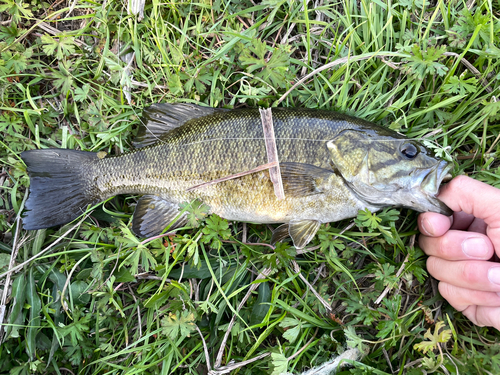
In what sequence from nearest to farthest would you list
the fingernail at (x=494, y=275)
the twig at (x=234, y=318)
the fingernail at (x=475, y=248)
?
the fingernail at (x=494, y=275)
the fingernail at (x=475, y=248)
the twig at (x=234, y=318)

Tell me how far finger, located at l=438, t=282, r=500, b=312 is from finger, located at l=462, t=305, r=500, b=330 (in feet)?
0.19

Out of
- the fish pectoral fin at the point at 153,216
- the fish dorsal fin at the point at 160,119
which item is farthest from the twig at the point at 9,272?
the fish dorsal fin at the point at 160,119

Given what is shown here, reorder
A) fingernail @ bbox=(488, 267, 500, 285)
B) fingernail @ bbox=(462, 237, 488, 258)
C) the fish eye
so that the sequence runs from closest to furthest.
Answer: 1. fingernail @ bbox=(488, 267, 500, 285)
2. fingernail @ bbox=(462, 237, 488, 258)
3. the fish eye

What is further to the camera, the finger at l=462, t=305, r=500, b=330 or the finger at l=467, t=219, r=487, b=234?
the finger at l=467, t=219, r=487, b=234

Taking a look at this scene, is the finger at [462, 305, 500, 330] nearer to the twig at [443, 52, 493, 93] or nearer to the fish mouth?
the fish mouth

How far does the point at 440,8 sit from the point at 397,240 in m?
2.14

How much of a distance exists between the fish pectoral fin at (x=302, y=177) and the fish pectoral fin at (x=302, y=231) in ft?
0.88

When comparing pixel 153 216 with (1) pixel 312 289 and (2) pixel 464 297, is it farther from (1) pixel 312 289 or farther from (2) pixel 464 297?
(2) pixel 464 297

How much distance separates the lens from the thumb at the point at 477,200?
2.28 metres

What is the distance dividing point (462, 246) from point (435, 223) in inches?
9.5

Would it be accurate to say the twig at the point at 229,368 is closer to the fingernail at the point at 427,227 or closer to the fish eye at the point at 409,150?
the fingernail at the point at 427,227

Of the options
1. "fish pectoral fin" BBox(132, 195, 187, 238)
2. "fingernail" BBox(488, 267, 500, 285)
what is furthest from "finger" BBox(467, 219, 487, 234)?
"fish pectoral fin" BBox(132, 195, 187, 238)

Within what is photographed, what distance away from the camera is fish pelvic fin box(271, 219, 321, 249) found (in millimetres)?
2607

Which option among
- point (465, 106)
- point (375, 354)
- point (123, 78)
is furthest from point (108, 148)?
point (465, 106)
